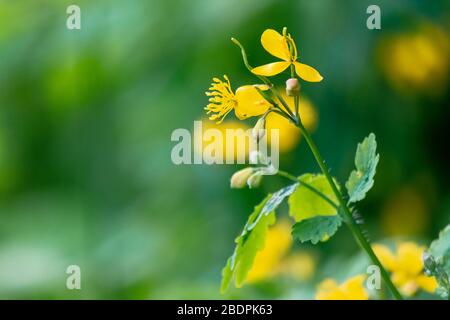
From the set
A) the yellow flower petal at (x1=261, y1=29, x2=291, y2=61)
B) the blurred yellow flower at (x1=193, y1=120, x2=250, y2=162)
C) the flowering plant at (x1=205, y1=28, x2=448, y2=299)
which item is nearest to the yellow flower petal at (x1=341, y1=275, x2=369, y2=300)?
the flowering plant at (x1=205, y1=28, x2=448, y2=299)

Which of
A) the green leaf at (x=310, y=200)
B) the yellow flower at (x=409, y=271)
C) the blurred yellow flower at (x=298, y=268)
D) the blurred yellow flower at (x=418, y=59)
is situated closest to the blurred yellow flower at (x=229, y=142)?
the blurred yellow flower at (x=298, y=268)

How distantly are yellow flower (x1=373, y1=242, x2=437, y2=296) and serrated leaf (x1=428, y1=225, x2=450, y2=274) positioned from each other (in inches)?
7.2

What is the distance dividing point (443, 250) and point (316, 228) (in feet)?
0.53

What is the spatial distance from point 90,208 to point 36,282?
370mm

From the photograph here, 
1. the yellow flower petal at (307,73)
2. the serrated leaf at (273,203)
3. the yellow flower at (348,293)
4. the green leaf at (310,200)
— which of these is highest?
the yellow flower petal at (307,73)

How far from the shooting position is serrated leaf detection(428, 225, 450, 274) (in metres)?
1.06

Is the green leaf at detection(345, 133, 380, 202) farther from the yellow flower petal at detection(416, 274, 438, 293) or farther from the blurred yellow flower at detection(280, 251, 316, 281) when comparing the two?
the blurred yellow flower at detection(280, 251, 316, 281)

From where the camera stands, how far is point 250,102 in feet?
3.36

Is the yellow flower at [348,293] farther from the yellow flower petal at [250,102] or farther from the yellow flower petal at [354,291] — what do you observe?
the yellow flower petal at [250,102]

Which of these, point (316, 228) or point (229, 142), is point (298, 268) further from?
point (316, 228)

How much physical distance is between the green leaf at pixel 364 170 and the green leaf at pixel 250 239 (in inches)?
2.6

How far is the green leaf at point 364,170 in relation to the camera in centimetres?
102

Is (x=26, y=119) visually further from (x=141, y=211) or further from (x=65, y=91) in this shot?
(x=141, y=211)
